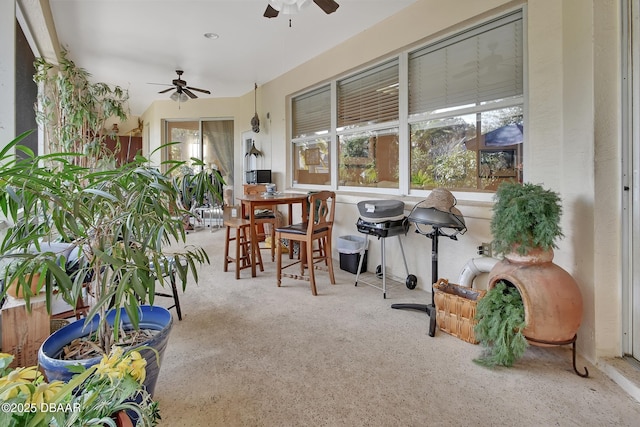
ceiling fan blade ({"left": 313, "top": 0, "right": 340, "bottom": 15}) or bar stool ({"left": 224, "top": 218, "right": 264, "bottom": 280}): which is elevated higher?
ceiling fan blade ({"left": 313, "top": 0, "right": 340, "bottom": 15})

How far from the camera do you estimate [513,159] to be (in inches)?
102

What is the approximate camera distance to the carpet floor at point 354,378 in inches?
58.4

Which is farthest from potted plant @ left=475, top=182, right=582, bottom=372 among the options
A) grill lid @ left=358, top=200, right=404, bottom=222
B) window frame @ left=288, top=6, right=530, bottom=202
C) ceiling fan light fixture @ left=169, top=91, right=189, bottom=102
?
ceiling fan light fixture @ left=169, top=91, right=189, bottom=102

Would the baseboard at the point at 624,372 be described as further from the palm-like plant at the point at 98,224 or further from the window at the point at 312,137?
the window at the point at 312,137

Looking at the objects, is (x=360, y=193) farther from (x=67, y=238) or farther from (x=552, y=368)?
(x=67, y=238)

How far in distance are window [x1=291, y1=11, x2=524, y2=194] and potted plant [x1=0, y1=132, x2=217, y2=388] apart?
7.61ft

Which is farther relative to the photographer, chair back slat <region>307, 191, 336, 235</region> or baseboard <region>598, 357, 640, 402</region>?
chair back slat <region>307, 191, 336, 235</region>

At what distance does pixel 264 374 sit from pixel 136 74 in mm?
5729

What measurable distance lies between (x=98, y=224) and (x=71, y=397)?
775 mm

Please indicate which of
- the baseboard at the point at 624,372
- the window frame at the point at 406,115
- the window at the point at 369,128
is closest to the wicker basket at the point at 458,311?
the baseboard at the point at 624,372

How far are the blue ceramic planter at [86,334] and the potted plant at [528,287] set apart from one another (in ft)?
5.64

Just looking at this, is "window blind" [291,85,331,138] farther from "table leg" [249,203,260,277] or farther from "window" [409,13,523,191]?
"table leg" [249,203,260,277]

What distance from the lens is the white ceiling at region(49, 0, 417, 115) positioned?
132 inches

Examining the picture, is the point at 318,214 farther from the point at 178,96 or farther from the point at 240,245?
the point at 178,96
